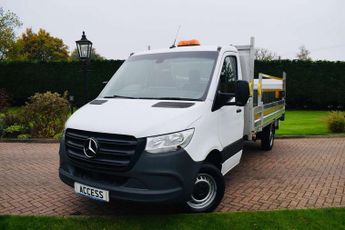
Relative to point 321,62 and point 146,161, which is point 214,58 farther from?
point 321,62

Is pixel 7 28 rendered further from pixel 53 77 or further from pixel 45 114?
pixel 45 114

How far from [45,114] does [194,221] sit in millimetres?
8797

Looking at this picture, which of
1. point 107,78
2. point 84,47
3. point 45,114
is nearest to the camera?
point 84,47

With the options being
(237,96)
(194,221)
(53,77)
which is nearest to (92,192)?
(194,221)

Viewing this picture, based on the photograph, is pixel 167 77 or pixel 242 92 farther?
pixel 167 77

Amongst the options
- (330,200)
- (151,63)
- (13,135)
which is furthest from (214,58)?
(13,135)

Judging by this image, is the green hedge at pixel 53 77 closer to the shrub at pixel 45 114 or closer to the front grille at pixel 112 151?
the shrub at pixel 45 114

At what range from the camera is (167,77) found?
4.97 metres

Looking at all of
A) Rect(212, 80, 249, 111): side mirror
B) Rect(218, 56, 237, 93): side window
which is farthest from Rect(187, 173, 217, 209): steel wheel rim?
Answer: Rect(218, 56, 237, 93): side window

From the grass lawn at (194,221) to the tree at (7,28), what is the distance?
37.1 meters

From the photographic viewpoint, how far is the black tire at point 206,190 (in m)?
4.32

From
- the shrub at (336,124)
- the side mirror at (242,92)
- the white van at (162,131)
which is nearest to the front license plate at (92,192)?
the white van at (162,131)

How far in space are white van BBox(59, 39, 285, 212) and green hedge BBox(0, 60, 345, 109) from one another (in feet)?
59.3

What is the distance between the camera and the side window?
4.87 m
